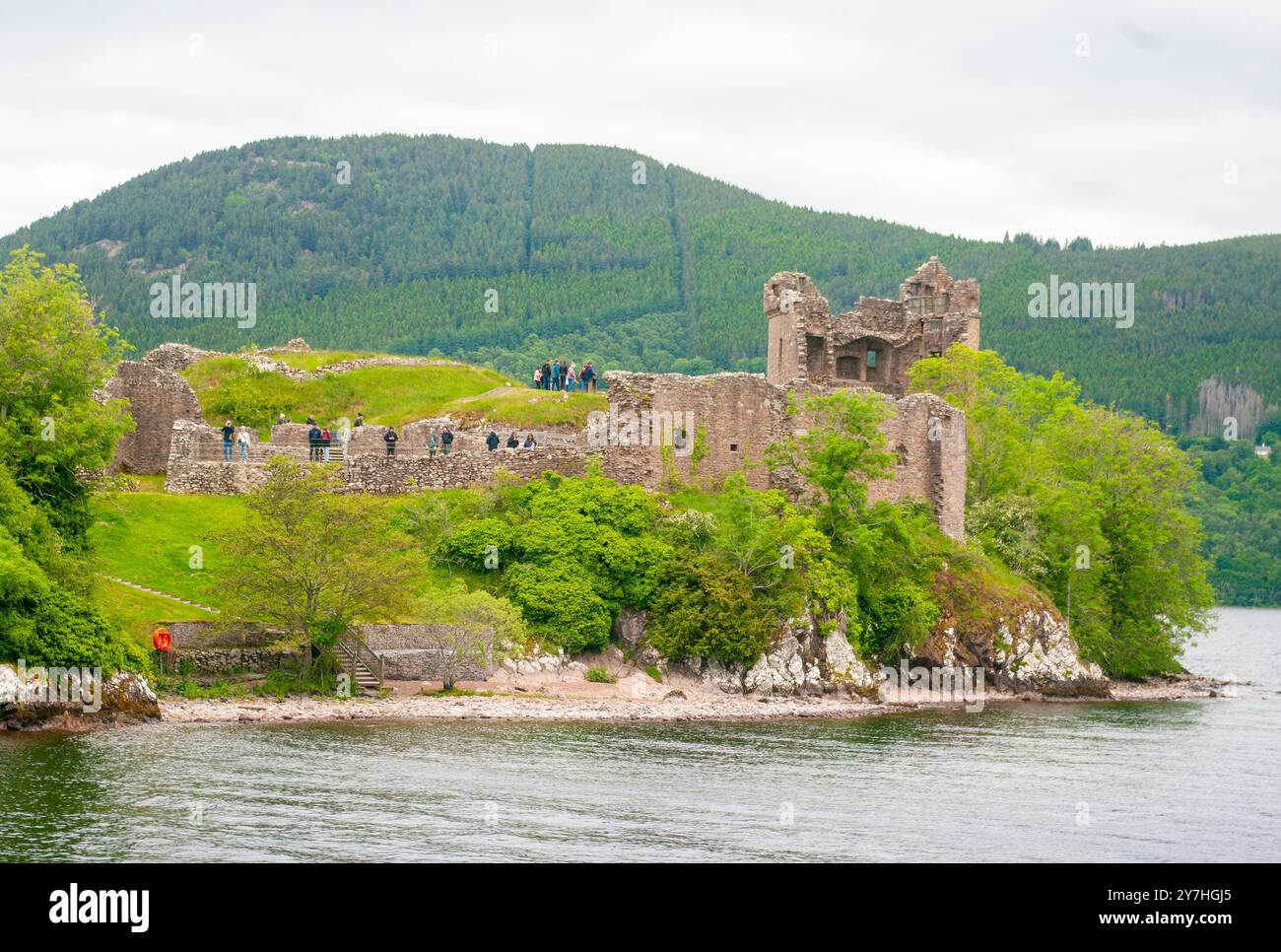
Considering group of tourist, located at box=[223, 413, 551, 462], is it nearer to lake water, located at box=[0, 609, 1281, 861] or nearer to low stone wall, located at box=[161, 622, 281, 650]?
low stone wall, located at box=[161, 622, 281, 650]

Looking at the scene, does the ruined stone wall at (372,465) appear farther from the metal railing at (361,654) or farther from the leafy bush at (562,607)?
the metal railing at (361,654)

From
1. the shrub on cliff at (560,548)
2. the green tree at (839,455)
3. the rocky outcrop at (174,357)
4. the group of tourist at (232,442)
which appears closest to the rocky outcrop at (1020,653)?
the green tree at (839,455)

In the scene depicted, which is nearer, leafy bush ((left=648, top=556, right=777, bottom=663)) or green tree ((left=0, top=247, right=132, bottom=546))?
green tree ((left=0, top=247, right=132, bottom=546))

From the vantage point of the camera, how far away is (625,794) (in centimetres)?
3803

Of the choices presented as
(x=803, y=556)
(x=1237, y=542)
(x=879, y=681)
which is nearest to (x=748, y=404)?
(x=803, y=556)

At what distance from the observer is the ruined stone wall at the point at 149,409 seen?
67.2 m

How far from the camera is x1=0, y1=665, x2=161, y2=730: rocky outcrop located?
143 feet

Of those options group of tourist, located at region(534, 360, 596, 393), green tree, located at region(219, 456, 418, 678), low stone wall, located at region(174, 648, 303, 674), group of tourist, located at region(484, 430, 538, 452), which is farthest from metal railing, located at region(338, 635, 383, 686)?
group of tourist, located at region(534, 360, 596, 393)

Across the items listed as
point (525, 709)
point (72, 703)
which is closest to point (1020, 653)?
point (525, 709)

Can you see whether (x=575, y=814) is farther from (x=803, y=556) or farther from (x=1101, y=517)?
(x=1101, y=517)

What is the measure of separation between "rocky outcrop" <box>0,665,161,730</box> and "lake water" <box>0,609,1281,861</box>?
1047mm

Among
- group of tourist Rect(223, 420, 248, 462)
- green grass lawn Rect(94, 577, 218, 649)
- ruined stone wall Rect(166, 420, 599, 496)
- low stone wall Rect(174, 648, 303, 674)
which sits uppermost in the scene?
group of tourist Rect(223, 420, 248, 462)

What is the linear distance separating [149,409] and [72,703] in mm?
25029
